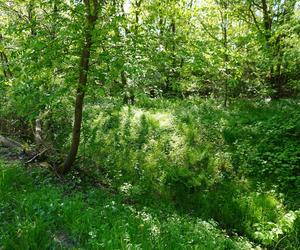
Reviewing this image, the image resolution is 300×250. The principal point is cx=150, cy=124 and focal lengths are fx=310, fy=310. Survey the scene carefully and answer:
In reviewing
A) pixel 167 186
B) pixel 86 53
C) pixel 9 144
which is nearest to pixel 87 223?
pixel 167 186

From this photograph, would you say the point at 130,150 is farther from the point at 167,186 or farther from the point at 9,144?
the point at 9,144

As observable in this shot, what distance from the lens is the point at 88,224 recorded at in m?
4.82

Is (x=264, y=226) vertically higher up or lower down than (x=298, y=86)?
lower down

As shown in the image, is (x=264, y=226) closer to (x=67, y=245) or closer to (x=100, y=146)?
(x=67, y=245)

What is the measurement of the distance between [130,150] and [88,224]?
3.71 metres

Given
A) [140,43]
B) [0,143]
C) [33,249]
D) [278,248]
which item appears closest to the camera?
[33,249]

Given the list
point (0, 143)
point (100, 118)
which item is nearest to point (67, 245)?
point (0, 143)

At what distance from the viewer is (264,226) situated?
4738mm

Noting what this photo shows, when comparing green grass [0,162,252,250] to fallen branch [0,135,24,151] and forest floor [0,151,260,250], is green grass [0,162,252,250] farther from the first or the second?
fallen branch [0,135,24,151]

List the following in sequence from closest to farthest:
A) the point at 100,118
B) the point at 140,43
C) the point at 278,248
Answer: the point at 278,248
the point at 140,43
the point at 100,118

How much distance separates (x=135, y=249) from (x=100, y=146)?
496 centimetres

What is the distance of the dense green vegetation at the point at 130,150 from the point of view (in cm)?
495

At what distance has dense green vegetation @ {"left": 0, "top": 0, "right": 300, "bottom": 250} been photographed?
4.95m

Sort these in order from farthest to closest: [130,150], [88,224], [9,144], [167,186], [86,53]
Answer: [9,144]
[130,150]
[167,186]
[86,53]
[88,224]
